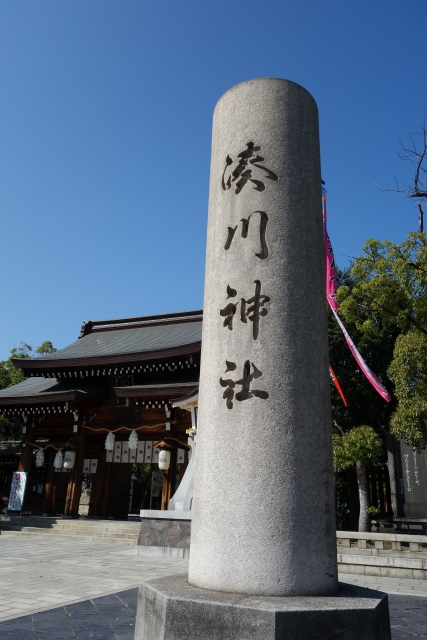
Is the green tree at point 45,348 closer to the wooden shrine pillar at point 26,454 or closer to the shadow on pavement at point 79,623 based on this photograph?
the wooden shrine pillar at point 26,454

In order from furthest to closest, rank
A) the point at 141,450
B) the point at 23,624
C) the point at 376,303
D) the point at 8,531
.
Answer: the point at 141,450
the point at 8,531
the point at 376,303
the point at 23,624

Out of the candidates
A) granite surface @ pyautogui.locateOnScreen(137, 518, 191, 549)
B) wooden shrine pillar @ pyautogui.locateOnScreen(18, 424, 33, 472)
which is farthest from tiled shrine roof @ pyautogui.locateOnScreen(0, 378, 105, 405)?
granite surface @ pyautogui.locateOnScreen(137, 518, 191, 549)

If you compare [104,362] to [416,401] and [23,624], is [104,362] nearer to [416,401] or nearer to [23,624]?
[416,401]

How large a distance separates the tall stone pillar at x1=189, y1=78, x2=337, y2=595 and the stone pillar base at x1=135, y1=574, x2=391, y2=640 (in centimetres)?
20

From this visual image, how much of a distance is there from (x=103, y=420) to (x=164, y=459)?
3913mm

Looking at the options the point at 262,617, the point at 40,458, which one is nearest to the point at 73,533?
the point at 40,458

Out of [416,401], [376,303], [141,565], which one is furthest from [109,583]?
[376,303]

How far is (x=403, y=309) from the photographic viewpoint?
10.7m

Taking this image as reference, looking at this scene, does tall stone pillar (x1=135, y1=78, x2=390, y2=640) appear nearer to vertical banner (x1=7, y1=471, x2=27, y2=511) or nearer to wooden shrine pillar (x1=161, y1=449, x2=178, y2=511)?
wooden shrine pillar (x1=161, y1=449, x2=178, y2=511)

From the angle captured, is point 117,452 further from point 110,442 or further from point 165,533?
point 165,533

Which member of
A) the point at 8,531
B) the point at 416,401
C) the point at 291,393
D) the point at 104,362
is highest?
the point at 104,362

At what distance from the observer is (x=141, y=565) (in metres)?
8.55

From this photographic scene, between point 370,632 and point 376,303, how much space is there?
936 centimetres

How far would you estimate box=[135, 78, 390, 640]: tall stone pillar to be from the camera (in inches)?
88.7
